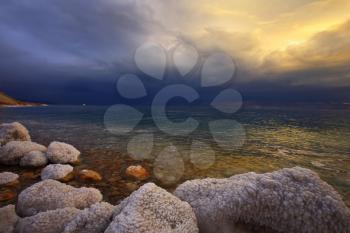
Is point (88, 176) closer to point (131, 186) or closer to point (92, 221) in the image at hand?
point (131, 186)

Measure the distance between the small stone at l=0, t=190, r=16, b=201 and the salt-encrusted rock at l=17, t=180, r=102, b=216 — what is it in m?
2.14

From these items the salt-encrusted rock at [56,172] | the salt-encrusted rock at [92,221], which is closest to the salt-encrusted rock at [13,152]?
the salt-encrusted rock at [56,172]

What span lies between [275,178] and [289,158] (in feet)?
51.6

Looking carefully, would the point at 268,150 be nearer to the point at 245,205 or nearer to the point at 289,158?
the point at 289,158

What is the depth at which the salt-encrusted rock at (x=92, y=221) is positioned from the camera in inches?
179

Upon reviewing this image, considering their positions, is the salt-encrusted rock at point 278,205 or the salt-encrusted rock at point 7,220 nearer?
the salt-encrusted rock at point 278,205

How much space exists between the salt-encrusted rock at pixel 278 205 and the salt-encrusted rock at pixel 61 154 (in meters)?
11.6

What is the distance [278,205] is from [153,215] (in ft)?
7.83

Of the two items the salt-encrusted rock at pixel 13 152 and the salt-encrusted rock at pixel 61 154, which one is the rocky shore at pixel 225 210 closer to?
the salt-encrusted rock at pixel 61 154

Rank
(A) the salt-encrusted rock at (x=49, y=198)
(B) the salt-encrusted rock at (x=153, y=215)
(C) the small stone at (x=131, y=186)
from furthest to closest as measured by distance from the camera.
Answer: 1. (C) the small stone at (x=131, y=186)
2. (A) the salt-encrusted rock at (x=49, y=198)
3. (B) the salt-encrusted rock at (x=153, y=215)

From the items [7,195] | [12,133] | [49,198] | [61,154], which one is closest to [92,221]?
[49,198]

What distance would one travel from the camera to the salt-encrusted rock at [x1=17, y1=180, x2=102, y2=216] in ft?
23.5

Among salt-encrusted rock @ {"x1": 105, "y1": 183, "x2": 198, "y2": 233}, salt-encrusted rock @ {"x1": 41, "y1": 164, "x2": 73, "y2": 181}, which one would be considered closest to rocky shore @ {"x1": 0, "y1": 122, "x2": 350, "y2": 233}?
salt-encrusted rock @ {"x1": 105, "y1": 183, "x2": 198, "y2": 233}

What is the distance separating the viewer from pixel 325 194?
4.45m
